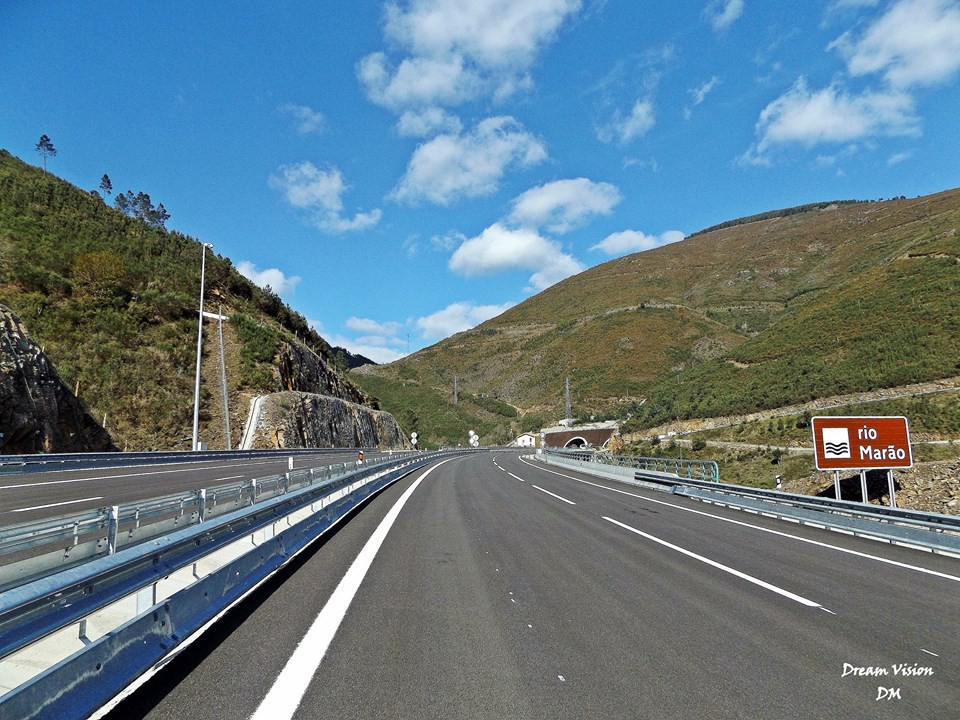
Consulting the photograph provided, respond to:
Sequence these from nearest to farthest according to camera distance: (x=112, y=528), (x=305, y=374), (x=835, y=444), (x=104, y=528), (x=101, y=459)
Answer: (x=112, y=528) < (x=104, y=528) < (x=835, y=444) < (x=101, y=459) < (x=305, y=374)

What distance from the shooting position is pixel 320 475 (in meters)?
13.8

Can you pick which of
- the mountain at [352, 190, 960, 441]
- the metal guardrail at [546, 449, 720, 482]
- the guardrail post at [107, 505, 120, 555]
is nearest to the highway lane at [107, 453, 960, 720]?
the guardrail post at [107, 505, 120, 555]


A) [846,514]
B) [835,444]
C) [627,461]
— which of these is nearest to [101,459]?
[627,461]

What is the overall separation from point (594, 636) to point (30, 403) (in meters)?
31.2

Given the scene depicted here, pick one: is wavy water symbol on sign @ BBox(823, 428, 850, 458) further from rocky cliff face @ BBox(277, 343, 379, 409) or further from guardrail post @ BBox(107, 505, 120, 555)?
rocky cliff face @ BBox(277, 343, 379, 409)

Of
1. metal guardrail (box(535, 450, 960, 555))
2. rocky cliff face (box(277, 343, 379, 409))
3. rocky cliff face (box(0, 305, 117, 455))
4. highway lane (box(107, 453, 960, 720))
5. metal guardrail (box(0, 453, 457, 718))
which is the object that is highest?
rocky cliff face (box(277, 343, 379, 409))

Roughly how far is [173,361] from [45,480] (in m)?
28.3

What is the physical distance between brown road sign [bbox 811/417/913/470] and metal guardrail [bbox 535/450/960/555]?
300 cm

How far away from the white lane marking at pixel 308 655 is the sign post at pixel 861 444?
48.9ft

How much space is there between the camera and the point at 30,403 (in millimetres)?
25969

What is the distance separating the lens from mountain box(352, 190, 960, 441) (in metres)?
43.9

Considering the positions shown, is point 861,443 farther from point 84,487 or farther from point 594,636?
point 84,487

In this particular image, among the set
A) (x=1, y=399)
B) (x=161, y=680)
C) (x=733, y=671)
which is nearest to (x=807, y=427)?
(x=733, y=671)

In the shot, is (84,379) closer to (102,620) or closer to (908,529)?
(102,620)
